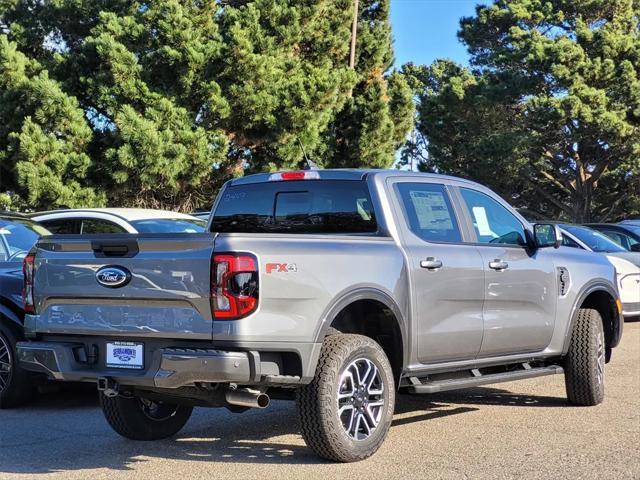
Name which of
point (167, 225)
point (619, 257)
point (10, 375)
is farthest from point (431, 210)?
point (619, 257)

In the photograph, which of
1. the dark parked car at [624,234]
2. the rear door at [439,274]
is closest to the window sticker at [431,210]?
the rear door at [439,274]

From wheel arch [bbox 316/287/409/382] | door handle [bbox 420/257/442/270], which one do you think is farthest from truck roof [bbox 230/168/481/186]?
wheel arch [bbox 316/287/409/382]

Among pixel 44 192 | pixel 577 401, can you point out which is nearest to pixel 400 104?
pixel 44 192

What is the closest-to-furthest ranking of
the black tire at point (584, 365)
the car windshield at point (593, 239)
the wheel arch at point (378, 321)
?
1. the wheel arch at point (378, 321)
2. the black tire at point (584, 365)
3. the car windshield at point (593, 239)

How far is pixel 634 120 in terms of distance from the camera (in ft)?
123

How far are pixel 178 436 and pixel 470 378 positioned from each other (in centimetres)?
223

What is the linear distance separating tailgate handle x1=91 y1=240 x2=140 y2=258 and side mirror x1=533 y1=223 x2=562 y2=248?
11.5 ft

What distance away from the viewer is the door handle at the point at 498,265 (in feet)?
21.5

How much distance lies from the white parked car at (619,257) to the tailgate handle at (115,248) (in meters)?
8.18

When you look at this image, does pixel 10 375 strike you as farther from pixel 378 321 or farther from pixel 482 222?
pixel 482 222

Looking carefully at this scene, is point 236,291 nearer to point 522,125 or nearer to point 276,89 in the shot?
point 276,89

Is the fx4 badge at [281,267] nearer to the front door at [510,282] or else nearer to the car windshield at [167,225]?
the front door at [510,282]

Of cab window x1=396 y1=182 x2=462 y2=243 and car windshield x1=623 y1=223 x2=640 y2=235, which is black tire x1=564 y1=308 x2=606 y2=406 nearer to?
cab window x1=396 y1=182 x2=462 y2=243

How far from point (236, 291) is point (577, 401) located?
3952mm
